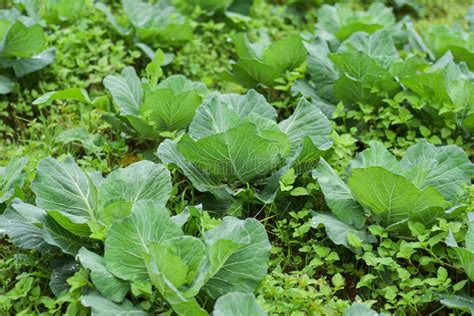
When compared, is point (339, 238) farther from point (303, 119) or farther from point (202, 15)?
point (202, 15)

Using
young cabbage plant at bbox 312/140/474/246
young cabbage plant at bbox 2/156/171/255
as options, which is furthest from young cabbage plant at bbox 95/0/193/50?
young cabbage plant at bbox 312/140/474/246

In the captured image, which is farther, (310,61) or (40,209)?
(310,61)

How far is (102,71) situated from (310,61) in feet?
4.78

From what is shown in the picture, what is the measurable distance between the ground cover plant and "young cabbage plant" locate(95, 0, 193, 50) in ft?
0.04

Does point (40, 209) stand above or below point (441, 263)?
above

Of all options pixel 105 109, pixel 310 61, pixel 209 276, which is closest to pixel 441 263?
pixel 209 276

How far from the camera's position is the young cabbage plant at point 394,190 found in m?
3.05

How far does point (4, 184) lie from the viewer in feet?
10.7

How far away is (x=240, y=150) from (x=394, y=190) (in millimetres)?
766

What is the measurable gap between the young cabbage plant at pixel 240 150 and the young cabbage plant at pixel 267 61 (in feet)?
2.64

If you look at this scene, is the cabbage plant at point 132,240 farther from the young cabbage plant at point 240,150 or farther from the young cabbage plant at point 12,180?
the young cabbage plant at point 240,150

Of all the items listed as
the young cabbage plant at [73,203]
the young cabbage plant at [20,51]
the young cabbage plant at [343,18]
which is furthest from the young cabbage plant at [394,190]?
the young cabbage plant at [20,51]

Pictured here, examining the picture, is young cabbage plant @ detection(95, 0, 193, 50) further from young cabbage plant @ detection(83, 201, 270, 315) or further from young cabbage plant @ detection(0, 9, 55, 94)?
young cabbage plant @ detection(83, 201, 270, 315)

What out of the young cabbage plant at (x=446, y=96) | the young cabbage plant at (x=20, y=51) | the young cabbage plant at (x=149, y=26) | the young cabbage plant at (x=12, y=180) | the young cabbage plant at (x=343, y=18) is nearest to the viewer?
the young cabbage plant at (x=12, y=180)
